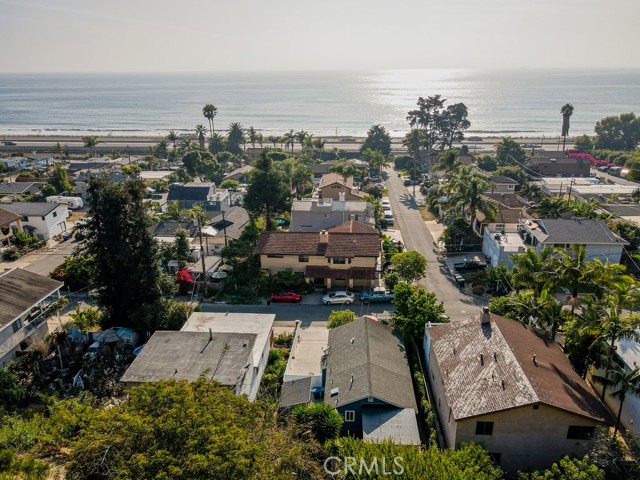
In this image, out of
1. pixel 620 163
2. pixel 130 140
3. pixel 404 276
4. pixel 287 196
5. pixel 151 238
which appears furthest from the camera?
pixel 130 140

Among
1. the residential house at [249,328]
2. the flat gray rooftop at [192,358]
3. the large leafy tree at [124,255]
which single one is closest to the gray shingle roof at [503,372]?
the residential house at [249,328]

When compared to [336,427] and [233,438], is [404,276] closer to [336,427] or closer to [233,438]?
[336,427]

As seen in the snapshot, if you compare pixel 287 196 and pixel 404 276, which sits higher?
pixel 287 196

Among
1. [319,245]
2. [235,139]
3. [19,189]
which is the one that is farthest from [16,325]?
[235,139]

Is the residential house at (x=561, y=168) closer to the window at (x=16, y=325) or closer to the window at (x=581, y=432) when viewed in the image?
the window at (x=581, y=432)

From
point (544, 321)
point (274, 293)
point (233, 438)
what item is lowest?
point (274, 293)

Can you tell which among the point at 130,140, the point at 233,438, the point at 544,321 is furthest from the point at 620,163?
the point at 130,140

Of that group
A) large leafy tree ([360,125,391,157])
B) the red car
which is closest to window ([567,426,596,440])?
the red car

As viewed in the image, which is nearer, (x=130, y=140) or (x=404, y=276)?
(x=404, y=276)
